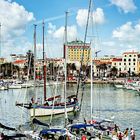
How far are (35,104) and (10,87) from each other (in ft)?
232

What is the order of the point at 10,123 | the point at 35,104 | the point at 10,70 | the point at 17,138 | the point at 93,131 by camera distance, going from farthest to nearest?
the point at 10,70, the point at 35,104, the point at 10,123, the point at 93,131, the point at 17,138

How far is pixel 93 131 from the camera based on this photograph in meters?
32.4

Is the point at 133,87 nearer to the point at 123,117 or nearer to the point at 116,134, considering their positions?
the point at 123,117

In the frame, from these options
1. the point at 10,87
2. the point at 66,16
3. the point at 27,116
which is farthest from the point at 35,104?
the point at 10,87

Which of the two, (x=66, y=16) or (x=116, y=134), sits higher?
(x=66, y=16)

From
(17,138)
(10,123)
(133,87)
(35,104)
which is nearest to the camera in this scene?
(17,138)

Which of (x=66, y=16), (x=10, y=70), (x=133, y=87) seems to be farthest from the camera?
(x=10, y=70)

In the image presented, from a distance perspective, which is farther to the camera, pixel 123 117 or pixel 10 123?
pixel 123 117

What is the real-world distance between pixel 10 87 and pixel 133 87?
37.8 m

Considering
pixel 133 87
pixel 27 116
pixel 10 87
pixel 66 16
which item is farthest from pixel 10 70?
pixel 66 16

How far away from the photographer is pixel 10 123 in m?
46.6

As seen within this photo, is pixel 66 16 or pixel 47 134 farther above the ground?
pixel 66 16

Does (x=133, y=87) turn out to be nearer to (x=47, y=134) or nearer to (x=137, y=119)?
(x=137, y=119)

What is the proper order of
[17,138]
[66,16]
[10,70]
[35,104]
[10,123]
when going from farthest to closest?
1. [10,70]
2. [35,104]
3. [10,123]
4. [66,16]
5. [17,138]
